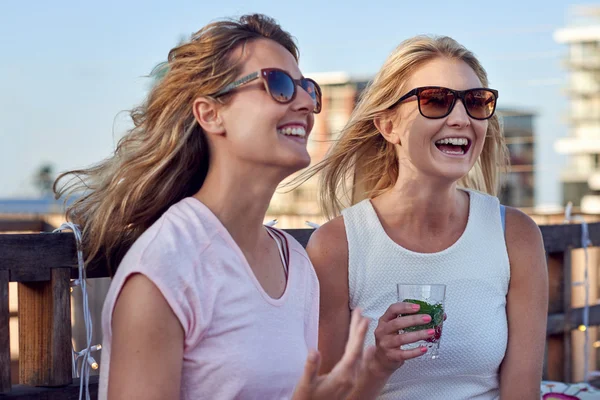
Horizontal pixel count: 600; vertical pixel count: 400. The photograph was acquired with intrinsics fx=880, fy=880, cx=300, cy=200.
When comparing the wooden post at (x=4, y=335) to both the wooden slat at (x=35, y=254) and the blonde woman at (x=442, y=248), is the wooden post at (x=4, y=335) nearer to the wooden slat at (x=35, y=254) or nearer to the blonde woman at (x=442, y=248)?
the wooden slat at (x=35, y=254)

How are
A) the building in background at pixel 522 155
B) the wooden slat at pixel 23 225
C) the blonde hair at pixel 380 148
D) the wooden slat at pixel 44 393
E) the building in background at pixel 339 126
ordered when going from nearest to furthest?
1. the wooden slat at pixel 44 393
2. the blonde hair at pixel 380 148
3. the wooden slat at pixel 23 225
4. the building in background at pixel 339 126
5. the building in background at pixel 522 155

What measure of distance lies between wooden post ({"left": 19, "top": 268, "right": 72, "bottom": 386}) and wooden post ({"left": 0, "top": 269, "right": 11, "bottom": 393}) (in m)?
0.12

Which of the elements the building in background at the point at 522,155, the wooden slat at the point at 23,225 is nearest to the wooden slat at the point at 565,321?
the wooden slat at the point at 23,225

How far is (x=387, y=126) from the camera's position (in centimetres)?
296

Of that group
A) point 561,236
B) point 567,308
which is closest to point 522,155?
point 567,308

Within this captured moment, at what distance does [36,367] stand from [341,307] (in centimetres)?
96

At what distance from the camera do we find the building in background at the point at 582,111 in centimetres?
6806

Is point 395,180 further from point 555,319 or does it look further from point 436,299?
point 555,319

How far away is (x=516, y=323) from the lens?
282cm

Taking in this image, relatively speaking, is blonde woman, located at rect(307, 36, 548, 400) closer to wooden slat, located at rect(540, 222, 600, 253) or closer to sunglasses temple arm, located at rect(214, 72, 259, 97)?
sunglasses temple arm, located at rect(214, 72, 259, 97)

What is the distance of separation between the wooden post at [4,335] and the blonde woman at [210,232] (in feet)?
0.76

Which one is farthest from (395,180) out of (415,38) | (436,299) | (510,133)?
(510,133)

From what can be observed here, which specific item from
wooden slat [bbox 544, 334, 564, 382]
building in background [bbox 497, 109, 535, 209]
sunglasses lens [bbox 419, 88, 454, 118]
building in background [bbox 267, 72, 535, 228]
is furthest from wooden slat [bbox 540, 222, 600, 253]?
building in background [bbox 497, 109, 535, 209]

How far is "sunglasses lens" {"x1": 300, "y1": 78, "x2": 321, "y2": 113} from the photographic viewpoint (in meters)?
2.27
